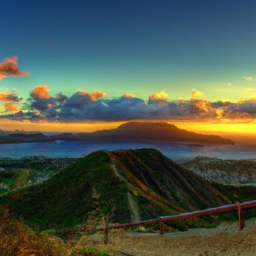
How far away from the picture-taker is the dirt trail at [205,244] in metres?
9.02

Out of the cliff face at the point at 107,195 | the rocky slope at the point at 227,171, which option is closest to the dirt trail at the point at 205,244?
the cliff face at the point at 107,195

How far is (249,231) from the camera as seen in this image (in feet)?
32.8

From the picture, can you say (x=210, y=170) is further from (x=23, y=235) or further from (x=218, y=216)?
(x=23, y=235)

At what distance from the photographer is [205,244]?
33.8ft

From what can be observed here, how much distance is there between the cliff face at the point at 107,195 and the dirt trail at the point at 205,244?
995cm

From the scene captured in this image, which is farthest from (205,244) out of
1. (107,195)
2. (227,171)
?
(227,171)

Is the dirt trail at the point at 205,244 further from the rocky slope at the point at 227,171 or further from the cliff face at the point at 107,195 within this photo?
the rocky slope at the point at 227,171

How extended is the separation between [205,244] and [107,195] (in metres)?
16.8

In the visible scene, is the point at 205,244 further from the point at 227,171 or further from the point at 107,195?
the point at 227,171

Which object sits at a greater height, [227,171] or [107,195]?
[107,195]

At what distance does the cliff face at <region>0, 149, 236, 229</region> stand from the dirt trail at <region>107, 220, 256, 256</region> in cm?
995

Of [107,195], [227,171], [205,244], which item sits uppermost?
[205,244]

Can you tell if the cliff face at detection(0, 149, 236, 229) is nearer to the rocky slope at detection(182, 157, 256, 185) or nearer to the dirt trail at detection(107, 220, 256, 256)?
the dirt trail at detection(107, 220, 256, 256)

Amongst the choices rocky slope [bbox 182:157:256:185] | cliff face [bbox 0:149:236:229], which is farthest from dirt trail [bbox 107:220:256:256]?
rocky slope [bbox 182:157:256:185]
